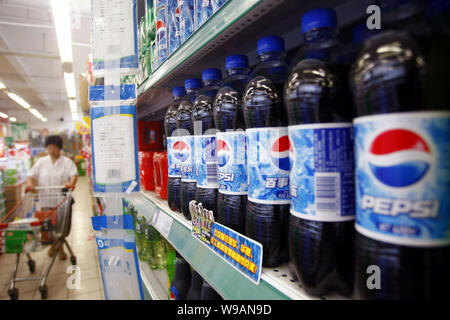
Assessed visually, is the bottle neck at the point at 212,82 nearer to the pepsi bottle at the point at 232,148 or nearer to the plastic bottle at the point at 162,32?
the pepsi bottle at the point at 232,148

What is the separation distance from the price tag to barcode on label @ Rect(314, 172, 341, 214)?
2.80 ft

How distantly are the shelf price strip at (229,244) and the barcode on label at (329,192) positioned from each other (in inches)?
7.8

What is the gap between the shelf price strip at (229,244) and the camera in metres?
0.71

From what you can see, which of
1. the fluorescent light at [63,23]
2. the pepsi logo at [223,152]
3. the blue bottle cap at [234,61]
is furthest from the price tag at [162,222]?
the fluorescent light at [63,23]

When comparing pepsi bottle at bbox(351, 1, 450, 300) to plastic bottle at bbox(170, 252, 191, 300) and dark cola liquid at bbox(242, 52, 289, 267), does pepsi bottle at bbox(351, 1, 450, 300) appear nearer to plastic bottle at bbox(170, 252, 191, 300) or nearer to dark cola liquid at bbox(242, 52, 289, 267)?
dark cola liquid at bbox(242, 52, 289, 267)

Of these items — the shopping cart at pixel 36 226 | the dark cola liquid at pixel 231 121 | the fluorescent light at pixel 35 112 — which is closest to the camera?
the dark cola liquid at pixel 231 121

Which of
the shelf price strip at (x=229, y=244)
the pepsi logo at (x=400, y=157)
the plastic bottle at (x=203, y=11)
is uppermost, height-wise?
the plastic bottle at (x=203, y=11)

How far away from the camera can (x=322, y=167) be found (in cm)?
60

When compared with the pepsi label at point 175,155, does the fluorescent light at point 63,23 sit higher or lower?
higher

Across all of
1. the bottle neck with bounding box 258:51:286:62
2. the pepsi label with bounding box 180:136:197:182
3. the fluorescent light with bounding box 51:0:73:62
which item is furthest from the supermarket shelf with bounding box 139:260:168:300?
the fluorescent light with bounding box 51:0:73:62
